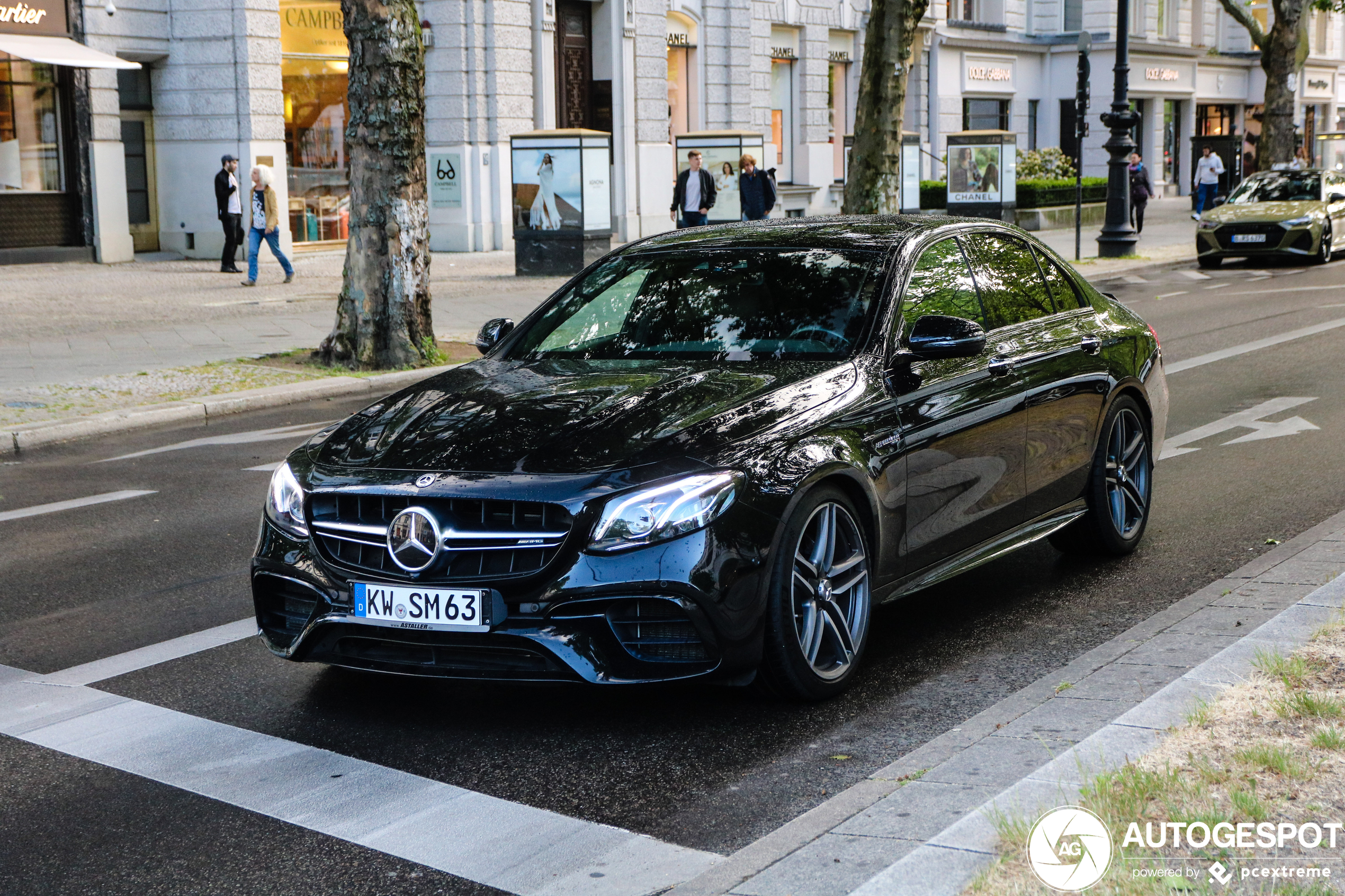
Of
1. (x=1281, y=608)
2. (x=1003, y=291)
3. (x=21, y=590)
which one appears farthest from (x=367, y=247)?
(x=1281, y=608)

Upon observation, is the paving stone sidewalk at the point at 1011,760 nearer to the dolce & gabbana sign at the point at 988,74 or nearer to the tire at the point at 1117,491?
the tire at the point at 1117,491

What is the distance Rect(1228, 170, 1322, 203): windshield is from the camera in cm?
2619

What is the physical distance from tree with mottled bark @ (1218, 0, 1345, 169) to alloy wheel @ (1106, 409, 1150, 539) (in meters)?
32.1

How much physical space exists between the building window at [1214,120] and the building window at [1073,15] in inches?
340

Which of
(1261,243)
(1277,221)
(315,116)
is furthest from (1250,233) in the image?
(315,116)

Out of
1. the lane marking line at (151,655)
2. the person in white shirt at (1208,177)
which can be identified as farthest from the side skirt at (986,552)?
the person in white shirt at (1208,177)

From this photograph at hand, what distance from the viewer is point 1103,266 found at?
25.4 m

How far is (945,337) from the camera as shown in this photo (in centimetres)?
545

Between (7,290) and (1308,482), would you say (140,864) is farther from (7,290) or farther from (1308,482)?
(7,290)

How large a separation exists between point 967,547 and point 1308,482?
143 inches

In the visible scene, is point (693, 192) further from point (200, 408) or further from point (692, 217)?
point (200, 408)

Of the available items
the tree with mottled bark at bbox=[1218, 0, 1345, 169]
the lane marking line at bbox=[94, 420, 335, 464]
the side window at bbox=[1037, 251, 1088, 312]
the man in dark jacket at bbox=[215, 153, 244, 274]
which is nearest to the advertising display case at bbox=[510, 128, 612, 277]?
the man in dark jacket at bbox=[215, 153, 244, 274]

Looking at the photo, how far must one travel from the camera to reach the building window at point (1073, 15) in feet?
164

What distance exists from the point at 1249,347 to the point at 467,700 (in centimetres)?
1158
